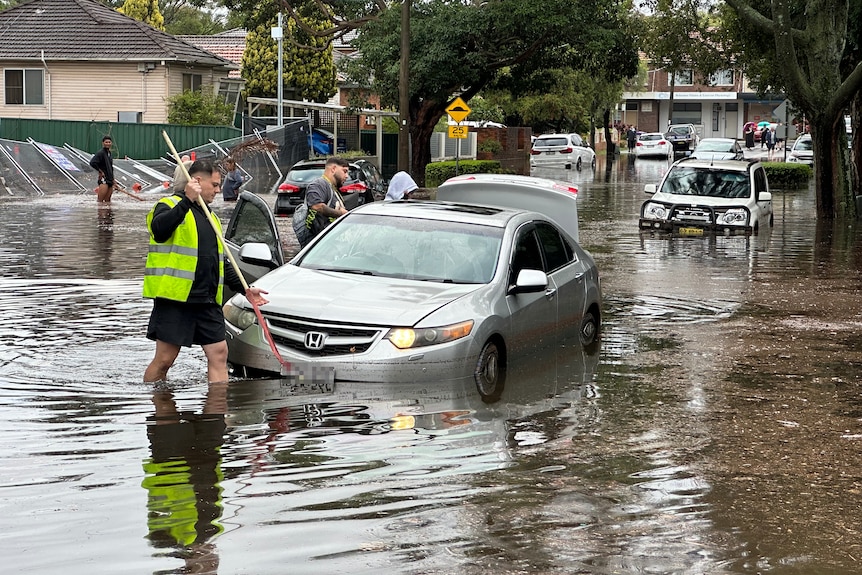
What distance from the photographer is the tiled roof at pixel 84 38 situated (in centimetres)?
4653

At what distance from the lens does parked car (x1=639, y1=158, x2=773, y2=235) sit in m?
25.0

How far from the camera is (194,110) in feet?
148

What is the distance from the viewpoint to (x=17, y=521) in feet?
19.0

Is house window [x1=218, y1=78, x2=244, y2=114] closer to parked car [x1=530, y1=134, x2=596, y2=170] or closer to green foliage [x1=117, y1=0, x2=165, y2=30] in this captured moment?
green foliage [x1=117, y1=0, x2=165, y2=30]

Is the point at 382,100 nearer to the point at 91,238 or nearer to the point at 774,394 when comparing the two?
the point at 91,238

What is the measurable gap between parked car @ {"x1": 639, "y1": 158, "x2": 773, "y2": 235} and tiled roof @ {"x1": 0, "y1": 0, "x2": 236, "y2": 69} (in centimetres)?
2419

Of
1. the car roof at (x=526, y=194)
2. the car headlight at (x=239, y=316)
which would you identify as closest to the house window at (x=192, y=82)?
the car roof at (x=526, y=194)

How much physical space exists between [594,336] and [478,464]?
507 cm

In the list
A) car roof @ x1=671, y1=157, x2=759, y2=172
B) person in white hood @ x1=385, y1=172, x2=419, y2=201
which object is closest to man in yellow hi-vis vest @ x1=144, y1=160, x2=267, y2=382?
person in white hood @ x1=385, y1=172, x2=419, y2=201

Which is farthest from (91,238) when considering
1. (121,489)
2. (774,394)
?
(121,489)

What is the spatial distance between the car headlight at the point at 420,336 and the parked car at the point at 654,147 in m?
68.1

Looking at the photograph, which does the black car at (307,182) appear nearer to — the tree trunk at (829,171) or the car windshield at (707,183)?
the car windshield at (707,183)

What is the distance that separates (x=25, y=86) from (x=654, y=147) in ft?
128

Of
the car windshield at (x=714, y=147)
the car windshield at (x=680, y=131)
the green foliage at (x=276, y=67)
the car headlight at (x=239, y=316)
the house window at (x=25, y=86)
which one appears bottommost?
the car headlight at (x=239, y=316)
